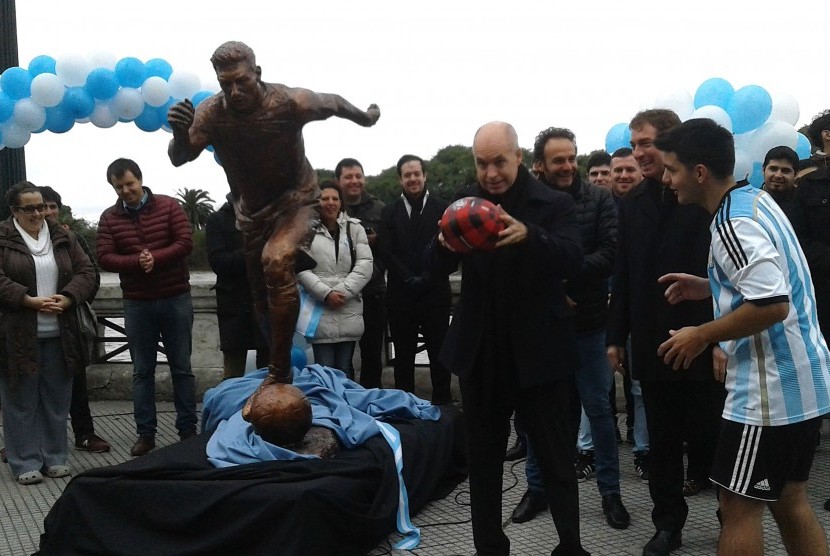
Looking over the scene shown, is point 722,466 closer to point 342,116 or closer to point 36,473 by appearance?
point 342,116

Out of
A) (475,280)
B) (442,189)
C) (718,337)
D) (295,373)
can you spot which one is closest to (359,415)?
(295,373)

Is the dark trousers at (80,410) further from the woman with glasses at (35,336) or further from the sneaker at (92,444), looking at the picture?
the woman with glasses at (35,336)

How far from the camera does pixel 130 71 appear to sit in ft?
24.8

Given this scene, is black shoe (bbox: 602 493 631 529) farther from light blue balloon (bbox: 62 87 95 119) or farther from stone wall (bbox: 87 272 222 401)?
light blue balloon (bbox: 62 87 95 119)

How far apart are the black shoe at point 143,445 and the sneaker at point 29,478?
0.76 m

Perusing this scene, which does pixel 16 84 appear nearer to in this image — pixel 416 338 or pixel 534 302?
pixel 416 338

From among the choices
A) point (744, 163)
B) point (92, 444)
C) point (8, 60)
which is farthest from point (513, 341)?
point (8, 60)

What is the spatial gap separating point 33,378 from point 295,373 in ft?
6.21

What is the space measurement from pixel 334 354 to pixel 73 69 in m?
3.32

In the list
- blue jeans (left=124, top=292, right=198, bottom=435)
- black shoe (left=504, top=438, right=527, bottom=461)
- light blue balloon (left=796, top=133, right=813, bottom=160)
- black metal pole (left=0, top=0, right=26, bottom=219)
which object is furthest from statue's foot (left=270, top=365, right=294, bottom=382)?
light blue balloon (left=796, top=133, right=813, bottom=160)

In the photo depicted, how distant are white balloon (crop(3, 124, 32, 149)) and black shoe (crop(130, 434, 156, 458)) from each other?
283 centimetres

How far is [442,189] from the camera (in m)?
25.2

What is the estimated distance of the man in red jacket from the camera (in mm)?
6703

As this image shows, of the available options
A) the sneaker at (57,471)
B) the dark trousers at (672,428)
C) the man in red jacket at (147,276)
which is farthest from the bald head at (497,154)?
the sneaker at (57,471)
